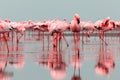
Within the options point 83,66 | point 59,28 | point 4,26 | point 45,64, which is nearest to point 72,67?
point 83,66

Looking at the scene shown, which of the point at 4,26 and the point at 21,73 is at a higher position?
the point at 4,26

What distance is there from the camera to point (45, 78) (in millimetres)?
7867

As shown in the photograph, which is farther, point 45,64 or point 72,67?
point 45,64

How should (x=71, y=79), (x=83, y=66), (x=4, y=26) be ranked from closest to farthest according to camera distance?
(x=71, y=79) → (x=83, y=66) → (x=4, y=26)

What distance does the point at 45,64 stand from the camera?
10523 mm

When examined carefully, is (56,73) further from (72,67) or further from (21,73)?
(72,67)

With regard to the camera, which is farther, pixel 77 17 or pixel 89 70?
pixel 77 17

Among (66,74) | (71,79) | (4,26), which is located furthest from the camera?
(4,26)

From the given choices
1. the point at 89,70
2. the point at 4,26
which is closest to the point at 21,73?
the point at 89,70

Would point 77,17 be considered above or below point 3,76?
above

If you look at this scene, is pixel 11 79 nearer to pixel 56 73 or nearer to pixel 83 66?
pixel 56 73

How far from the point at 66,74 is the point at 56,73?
8.0 inches

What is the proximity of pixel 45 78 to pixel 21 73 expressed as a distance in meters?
1.01

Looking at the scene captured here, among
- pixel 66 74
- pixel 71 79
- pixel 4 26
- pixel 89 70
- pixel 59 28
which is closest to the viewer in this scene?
pixel 71 79
